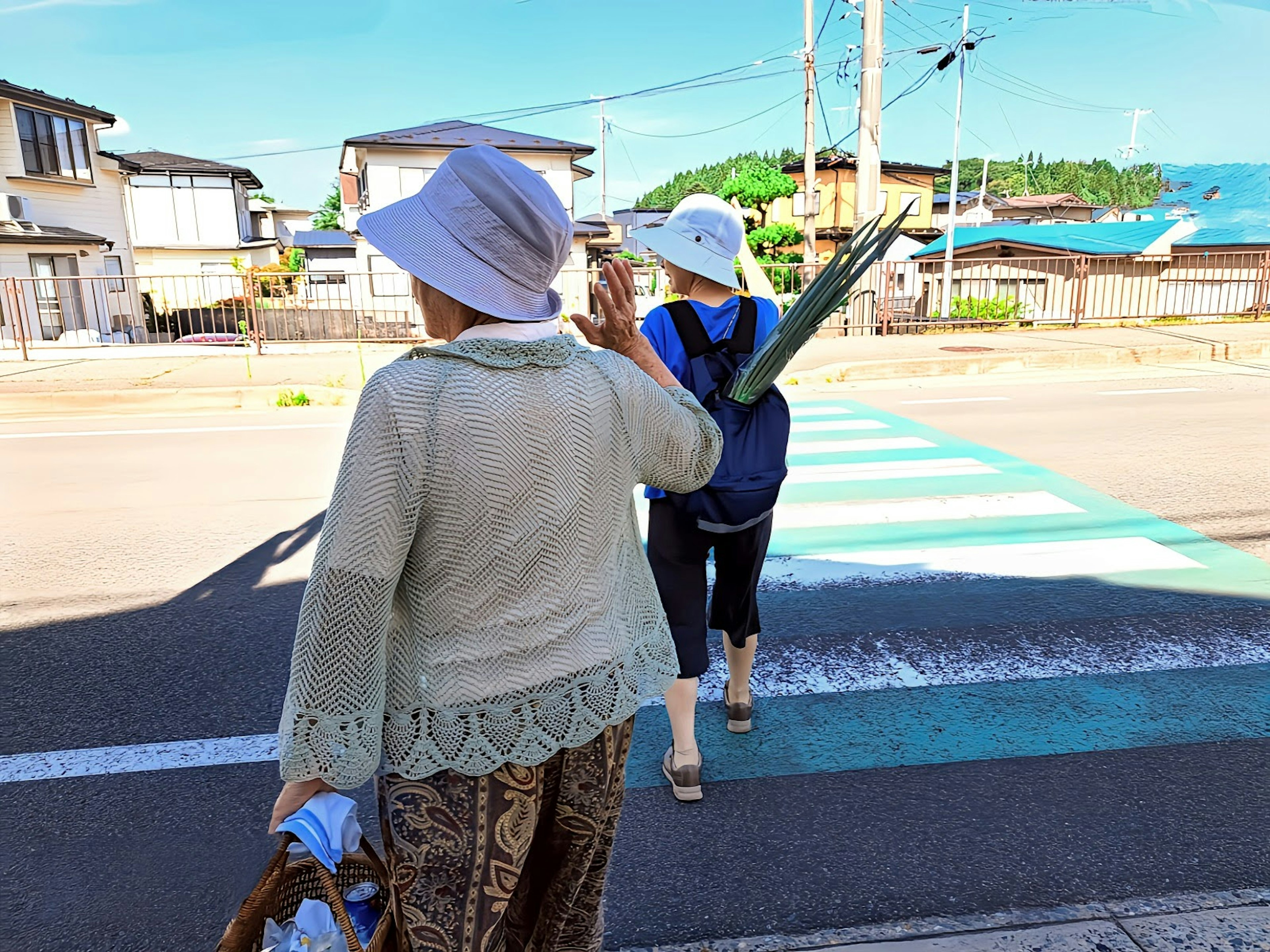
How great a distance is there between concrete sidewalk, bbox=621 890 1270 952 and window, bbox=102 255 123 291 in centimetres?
3121

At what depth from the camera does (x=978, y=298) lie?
29.9 meters

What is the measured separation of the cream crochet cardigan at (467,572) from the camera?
1381 millimetres

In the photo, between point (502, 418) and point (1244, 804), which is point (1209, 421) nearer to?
point (1244, 804)

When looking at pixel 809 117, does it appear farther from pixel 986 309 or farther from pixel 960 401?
pixel 960 401

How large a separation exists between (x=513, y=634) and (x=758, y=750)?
1.99 meters

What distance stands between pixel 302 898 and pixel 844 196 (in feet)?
165

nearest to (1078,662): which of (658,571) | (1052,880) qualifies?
(1052,880)

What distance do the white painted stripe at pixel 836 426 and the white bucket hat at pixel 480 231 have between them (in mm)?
7281

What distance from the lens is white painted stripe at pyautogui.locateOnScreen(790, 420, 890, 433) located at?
28.9 ft

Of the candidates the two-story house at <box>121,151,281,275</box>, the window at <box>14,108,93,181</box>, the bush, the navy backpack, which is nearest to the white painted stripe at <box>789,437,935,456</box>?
the navy backpack

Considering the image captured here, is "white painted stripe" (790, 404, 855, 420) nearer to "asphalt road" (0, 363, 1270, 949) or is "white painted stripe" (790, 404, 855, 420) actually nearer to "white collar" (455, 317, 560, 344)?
"asphalt road" (0, 363, 1270, 949)

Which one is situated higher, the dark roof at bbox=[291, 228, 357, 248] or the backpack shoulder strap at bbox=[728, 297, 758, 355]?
the dark roof at bbox=[291, 228, 357, 248]

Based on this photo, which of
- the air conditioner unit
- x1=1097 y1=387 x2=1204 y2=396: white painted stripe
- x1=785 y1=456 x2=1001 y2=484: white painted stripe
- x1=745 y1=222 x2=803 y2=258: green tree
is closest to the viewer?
x1=785 y1=456 x2=1001 y2=484: white painted stripe

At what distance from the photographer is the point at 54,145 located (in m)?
26.0
